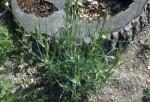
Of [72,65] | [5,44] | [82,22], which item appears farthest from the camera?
[5,44]

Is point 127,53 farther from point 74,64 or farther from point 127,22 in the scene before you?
point 74,64

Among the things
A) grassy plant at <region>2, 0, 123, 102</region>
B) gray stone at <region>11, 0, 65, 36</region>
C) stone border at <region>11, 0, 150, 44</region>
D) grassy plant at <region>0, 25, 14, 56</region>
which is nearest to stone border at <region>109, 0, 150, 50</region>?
stone border at <region>11, 0, 150, 44</region>

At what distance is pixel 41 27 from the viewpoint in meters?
3.90

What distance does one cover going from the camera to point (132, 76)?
4.03 metres

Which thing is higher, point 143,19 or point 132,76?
point 143,19

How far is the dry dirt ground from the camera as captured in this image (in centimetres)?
392

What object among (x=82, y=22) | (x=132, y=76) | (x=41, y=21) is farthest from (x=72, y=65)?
(x=132, y=76)

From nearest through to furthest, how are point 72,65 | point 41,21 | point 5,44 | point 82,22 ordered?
point 72,65 < point 82,22 < point 41,21 < point 5,44

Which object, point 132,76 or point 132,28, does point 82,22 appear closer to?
point 132,28

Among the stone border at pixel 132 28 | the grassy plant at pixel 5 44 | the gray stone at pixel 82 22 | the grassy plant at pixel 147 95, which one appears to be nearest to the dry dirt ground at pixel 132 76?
the grassy plant at pixel 147 95

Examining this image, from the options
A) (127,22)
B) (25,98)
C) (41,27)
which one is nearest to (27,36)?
(41,27)

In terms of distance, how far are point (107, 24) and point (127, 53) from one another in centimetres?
47

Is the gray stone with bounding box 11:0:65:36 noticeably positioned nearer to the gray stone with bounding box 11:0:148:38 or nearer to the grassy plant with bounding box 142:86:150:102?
the gray stone with bounding box 11:0:148:38

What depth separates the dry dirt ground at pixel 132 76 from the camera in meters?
3.92
